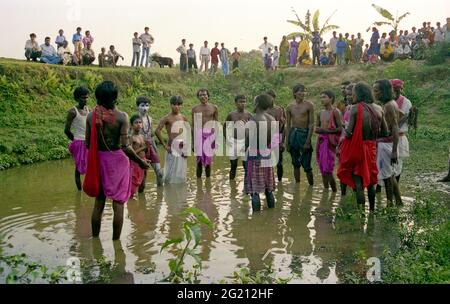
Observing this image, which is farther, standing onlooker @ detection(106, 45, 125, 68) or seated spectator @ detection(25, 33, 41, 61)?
standing onlooker @ detection(106, 45, 125, 68)

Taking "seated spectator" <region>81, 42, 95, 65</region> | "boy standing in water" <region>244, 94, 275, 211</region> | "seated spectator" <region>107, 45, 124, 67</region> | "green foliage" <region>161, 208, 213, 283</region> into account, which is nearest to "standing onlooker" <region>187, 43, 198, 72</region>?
"seated spectator" <region>107, 45, 124, 67</region>

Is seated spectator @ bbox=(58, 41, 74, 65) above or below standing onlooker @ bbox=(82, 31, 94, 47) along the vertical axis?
below

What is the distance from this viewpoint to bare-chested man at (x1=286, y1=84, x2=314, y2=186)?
8.89m

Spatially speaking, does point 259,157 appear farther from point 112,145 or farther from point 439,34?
point 439,34

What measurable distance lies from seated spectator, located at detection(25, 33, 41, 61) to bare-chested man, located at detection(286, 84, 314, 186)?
13296 mm

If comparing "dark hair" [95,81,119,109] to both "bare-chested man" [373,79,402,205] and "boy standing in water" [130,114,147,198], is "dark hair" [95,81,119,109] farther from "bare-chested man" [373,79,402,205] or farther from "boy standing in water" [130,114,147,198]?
"bare-chested man" [373,79,402,205]

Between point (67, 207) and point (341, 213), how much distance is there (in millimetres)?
3871

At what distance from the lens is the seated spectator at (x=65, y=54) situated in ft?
64.9

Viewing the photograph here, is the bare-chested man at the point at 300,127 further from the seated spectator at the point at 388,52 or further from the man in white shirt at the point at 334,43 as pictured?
the man in white shirt at the point at 334,43

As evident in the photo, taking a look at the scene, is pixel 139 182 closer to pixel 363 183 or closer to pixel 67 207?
pixel 67 207

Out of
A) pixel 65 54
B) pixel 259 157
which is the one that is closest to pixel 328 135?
pixel 259 157

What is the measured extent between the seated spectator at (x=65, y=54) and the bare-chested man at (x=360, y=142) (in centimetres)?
1515
